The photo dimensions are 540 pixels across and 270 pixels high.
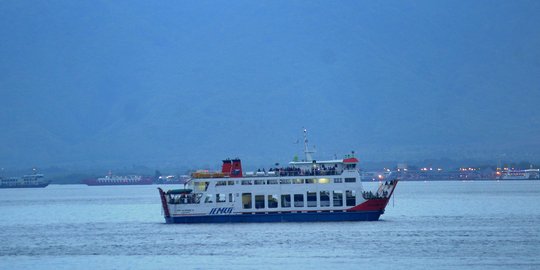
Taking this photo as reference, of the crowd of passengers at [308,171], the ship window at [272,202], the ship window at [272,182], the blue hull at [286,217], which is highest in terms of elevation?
the crowd of passengers at [308,171]

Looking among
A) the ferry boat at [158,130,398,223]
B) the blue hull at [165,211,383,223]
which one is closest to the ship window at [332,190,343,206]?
the ferry boat at [158,130,398,223]

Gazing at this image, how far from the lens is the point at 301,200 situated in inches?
3184

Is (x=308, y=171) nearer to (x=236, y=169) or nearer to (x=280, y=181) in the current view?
(x=280, y=181)

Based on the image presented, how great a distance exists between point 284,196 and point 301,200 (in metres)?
1.42

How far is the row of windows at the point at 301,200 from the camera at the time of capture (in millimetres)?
80438

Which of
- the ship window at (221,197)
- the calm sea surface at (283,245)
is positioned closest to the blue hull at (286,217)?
the calm sea surface at (283,245)

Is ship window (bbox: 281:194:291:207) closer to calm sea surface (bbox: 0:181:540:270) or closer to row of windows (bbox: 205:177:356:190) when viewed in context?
row of windows (bbox: 205:177:356:190)

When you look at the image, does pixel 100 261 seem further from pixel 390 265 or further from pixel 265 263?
pixel 390 265

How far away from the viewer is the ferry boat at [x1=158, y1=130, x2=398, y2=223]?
80.4 m

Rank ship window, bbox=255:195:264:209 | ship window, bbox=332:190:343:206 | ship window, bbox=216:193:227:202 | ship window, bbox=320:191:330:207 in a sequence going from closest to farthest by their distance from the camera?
ship window, bbox=320:191:330:207, ship window, bbox=332:190:343:206, ship window, bbox=255:195:264:209, ship window, bbox=216:193:227:202

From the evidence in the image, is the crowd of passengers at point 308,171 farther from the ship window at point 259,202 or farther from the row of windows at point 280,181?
the ship window at point 259,202

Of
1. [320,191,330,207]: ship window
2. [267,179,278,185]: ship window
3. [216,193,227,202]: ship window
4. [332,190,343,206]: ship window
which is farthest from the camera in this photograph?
[216,193,227,202]: ship window

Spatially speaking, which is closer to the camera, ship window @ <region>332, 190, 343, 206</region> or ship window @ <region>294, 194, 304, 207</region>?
ship window @ <region>332, 190, 343, 206</region>

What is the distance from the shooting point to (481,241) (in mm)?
66438
